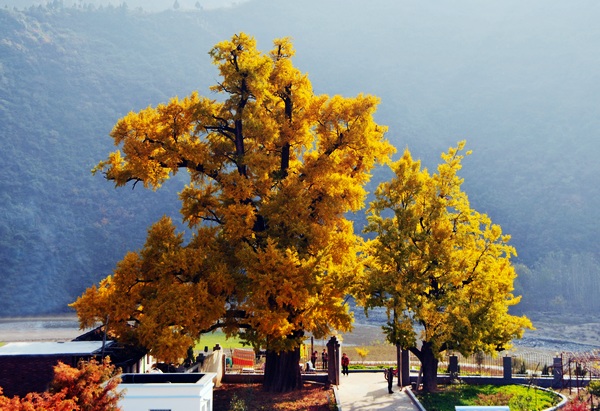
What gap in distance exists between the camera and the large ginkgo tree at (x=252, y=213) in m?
24.9

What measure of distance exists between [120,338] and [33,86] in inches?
6445

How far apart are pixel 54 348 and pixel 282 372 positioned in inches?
380

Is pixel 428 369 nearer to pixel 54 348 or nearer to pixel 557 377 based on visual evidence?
pixel 557 377

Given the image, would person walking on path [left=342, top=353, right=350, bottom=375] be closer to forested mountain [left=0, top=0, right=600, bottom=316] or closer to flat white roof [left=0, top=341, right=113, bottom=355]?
flat white roof [left=0, top=341, right=113, bottom=355]

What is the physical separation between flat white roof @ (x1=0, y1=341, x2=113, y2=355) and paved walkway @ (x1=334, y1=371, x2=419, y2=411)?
956cm

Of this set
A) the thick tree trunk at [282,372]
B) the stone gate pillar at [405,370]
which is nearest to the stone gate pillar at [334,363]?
the thick tree trunk at [282,372]

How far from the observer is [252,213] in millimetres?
26375

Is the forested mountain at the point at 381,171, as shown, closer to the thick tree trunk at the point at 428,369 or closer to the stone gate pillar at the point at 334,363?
the stone gate pillar at the point at 334,363

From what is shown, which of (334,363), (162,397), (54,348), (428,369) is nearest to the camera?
(162,397)

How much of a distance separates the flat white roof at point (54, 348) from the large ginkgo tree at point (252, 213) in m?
1.75

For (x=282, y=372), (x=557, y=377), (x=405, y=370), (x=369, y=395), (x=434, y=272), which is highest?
(x=434, y=272)

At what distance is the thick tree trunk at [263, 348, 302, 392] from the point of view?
2758cm

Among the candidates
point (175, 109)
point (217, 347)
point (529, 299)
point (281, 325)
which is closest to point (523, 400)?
point (281, 325)

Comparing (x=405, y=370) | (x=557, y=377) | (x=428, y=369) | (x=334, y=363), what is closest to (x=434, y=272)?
(x=428, y=369)
